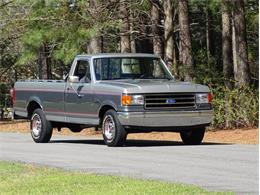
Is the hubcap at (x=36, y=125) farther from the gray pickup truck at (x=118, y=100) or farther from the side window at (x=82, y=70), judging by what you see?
the side window at (x=82, y=70)

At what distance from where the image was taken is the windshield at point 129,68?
1661cm

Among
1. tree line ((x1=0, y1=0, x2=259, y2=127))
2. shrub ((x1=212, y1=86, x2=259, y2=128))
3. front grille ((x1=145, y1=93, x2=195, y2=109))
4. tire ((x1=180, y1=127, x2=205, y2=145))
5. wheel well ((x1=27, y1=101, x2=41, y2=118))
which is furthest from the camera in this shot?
tree line ((x1=0, y1=0, x2=259, y2=127))

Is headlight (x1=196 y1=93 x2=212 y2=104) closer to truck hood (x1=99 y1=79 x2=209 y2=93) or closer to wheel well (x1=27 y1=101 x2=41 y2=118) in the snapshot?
truck hood (x1=99 y1=79 x2=209 y2=93)

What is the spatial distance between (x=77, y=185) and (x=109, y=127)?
20.7 feet

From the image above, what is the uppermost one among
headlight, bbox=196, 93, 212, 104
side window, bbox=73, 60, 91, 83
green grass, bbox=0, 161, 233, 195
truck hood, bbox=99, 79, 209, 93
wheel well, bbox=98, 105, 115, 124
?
side window, bbox=73, 60, 91, 83

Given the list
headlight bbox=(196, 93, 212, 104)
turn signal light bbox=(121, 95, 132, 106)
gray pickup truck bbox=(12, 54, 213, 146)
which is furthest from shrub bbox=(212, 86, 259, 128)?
turn signal light bbox=(121, 95, 132, 106)

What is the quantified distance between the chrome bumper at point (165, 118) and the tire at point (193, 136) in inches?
19.1

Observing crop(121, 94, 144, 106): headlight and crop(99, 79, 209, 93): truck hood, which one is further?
crop(99, 79, 209, 93): truck hood

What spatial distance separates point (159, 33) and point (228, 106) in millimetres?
5057

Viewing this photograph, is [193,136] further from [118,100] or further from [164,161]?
[164,161]

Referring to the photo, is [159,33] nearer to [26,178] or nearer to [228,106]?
[228,106]

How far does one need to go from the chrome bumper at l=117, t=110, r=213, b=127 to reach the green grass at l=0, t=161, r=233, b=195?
4.35m

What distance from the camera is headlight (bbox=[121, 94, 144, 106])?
603 inches

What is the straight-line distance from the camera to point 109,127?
618 inches
